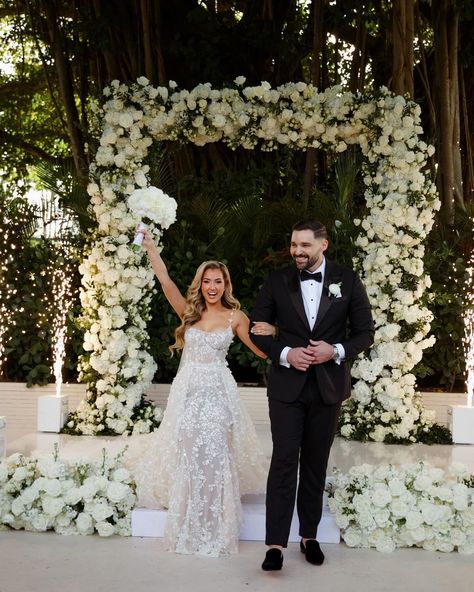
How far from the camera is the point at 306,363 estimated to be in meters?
4.03

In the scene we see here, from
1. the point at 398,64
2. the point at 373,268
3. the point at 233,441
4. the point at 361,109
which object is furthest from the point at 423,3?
the point at 233,441

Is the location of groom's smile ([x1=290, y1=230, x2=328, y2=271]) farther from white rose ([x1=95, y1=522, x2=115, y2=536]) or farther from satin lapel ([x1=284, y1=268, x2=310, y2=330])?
white rose ([x1=95, y1=522, x2=115, y2=536])

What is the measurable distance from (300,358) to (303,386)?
164 millimetres

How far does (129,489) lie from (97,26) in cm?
551

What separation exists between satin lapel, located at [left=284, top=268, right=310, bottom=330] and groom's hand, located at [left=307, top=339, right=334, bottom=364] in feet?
0.49

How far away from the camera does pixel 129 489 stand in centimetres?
489

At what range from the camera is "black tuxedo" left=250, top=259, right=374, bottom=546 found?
13.6ft

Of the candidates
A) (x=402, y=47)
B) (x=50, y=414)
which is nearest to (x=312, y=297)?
(x=50, y=414)

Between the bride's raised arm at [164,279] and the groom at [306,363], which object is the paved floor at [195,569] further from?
the bride's raised arm at [164,279]

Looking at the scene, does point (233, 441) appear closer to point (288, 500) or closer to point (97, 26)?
point (288, 500)

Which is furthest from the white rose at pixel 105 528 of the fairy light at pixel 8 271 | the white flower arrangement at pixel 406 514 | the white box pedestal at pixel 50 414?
the fairy light at pixel 8 271

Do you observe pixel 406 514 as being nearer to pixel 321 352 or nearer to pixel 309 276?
pixel 321 352

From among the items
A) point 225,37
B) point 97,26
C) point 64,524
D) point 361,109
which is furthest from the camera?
point 225,37

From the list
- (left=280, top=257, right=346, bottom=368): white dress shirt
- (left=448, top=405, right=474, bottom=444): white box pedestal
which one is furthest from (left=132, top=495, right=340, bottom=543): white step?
(left=448, top=405, right=474, bottom=444): white box pedestal
